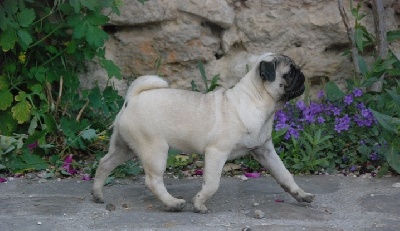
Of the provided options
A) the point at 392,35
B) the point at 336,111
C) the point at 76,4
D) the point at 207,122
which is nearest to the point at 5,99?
the point at 76,4

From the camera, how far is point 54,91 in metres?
Answer: 7.62

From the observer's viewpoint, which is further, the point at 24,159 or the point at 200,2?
the point at 200,2

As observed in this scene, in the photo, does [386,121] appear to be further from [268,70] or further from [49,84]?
[49,84]

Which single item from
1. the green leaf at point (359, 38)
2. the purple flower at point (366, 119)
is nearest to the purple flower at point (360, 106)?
the purple flower at point (366, 119)

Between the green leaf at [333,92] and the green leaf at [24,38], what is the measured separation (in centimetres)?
256

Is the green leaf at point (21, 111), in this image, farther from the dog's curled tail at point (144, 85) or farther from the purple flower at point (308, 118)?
the purple flower at point (308, 118)

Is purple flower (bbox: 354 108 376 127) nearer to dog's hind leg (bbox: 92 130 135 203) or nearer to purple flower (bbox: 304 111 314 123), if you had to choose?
purple flower (bbox: 304 111 314 123)

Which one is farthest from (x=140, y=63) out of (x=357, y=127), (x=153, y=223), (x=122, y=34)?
(x=153, y=223)

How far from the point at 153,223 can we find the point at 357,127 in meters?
2.49

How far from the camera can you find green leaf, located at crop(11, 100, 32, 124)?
7211 millimetres

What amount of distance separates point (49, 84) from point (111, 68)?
64 cm

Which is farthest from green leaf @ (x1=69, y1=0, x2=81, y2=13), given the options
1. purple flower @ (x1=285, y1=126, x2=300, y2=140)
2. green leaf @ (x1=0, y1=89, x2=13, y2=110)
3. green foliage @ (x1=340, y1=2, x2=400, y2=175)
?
green foliage @ (x1=340, y1=2, x2=400, y2=175)

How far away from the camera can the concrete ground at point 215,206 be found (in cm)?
530

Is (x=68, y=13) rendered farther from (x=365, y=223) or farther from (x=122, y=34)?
(x=365, y=223)
